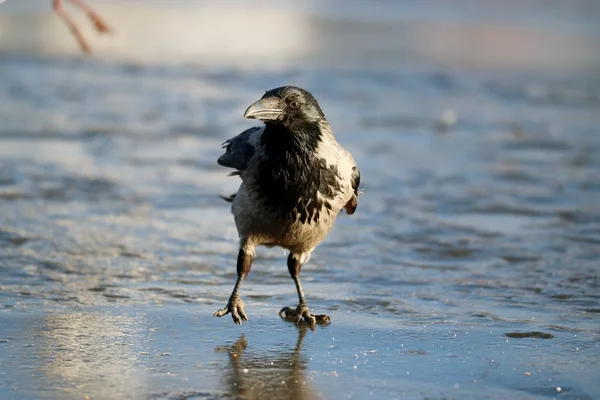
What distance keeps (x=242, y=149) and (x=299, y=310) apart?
3.35ft

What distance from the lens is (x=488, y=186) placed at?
1091cm

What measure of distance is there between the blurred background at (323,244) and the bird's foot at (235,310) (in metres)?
0.08

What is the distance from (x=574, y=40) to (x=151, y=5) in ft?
39.3

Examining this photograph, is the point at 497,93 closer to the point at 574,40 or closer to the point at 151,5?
the point at 574,40

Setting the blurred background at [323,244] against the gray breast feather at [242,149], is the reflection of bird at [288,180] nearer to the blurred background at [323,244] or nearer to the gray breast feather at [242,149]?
the gray breast feather at [242,149]

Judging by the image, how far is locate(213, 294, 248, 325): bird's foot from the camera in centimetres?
640

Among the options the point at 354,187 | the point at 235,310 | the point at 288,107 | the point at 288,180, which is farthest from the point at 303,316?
the point at 288,107

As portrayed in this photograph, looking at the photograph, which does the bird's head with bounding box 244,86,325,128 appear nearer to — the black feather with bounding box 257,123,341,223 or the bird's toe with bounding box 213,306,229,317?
the black feather with bounding box 257,123,341,223

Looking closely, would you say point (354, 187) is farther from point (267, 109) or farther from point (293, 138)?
point (267, 109)

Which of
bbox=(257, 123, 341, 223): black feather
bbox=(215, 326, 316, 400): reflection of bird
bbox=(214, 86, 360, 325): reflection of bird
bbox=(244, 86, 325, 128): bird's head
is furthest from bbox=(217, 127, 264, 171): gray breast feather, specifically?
bbox=(215, 326, 316, 400): reflection of bird

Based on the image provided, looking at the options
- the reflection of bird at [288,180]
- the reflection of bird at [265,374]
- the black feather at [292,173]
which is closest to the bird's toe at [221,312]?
the reflection of bird at [288,180]

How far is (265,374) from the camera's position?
549 cm

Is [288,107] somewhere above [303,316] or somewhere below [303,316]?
above

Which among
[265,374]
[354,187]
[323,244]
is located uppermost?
[354,187]
